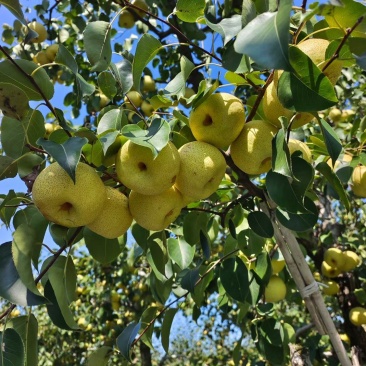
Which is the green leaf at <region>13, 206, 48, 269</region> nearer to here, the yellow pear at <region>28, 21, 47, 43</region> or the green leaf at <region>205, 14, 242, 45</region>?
the green leaf at <region>205, 14, 242, 45</region>

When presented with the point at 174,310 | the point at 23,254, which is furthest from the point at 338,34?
the point at 174,310

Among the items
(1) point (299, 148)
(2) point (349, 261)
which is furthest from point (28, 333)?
(2) point (349, 261)

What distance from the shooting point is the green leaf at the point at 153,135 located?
79 centimetres

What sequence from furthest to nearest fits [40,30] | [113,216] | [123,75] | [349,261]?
[40,30] → [349,261] → [123,75] → [113,216]

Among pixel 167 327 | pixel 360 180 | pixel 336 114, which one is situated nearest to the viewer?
pixel 167 327

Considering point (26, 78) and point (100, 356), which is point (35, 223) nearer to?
point (26, 78)

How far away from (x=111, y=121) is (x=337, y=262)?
5.90 feet

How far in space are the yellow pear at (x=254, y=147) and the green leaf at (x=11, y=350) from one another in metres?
0.55

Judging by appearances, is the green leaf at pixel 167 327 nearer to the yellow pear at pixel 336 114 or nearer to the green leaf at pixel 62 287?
the green leaf at pixel 62 287

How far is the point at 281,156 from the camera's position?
763 mm

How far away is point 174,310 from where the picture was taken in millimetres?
1471

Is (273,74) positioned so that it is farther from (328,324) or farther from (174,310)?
(174,310)

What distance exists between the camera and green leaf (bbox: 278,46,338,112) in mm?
709

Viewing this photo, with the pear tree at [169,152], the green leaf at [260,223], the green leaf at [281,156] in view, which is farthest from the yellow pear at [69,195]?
the green leaf at [260,223]
